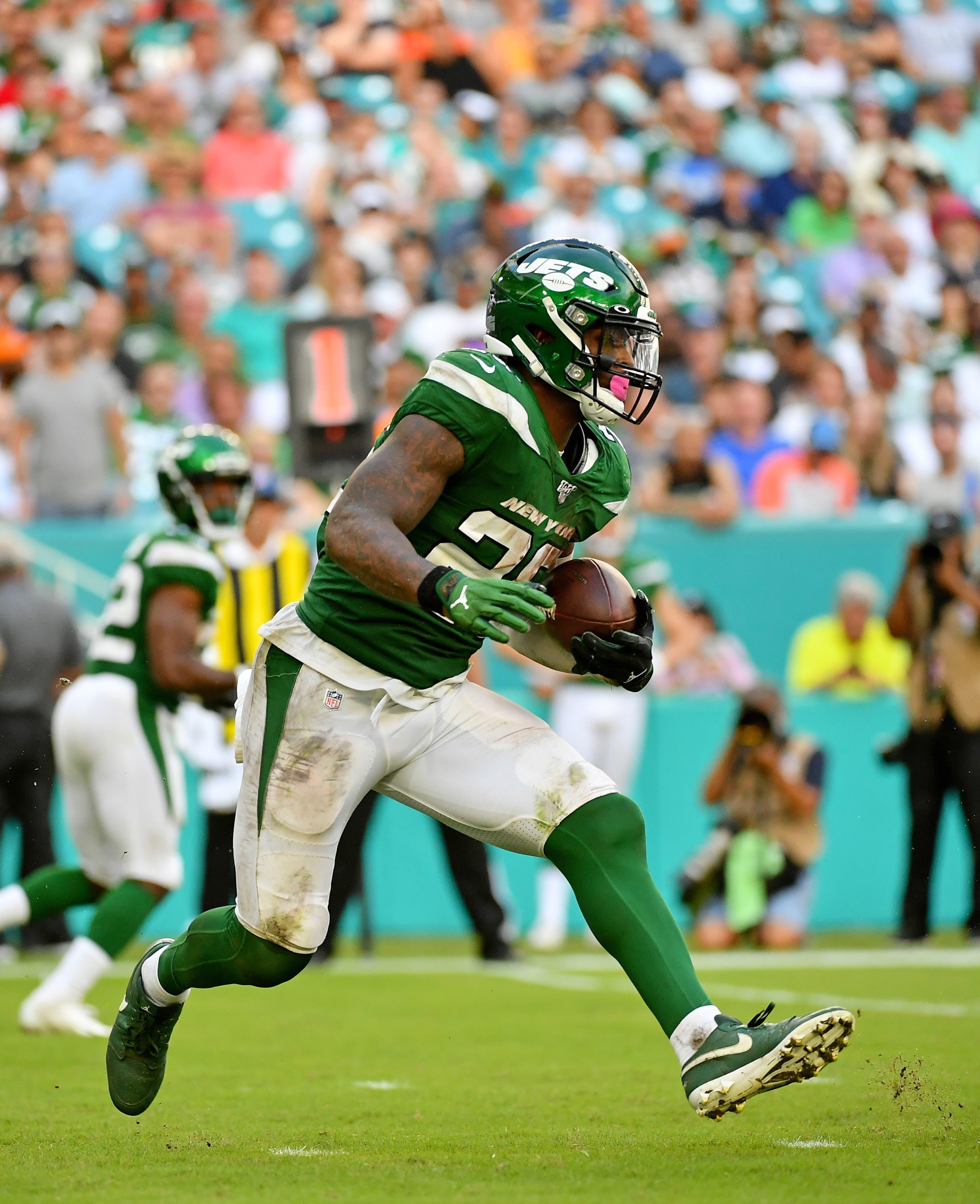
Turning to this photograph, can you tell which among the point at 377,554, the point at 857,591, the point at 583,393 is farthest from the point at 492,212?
the point at 377,554

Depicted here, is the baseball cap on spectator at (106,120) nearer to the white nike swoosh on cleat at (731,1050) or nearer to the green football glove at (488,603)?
the green football glove at (488,603)

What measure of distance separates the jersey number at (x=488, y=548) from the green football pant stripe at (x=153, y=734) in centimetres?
251

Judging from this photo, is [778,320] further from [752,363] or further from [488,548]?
[488,548]

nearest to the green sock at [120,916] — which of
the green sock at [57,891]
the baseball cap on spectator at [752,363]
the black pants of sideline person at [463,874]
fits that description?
the green sock at [57,891]

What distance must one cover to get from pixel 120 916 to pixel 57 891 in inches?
15.2

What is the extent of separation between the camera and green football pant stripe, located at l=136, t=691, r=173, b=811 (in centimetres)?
641

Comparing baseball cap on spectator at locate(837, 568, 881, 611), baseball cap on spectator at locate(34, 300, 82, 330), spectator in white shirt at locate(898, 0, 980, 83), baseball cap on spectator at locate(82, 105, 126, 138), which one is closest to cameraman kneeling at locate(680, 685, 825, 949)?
baseball cap on spectator at locate(837, 568, 881, 611)

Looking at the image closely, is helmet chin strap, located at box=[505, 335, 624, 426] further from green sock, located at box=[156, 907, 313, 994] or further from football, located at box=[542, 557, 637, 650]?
green sock, located at box=[156, 907, 313, 994]

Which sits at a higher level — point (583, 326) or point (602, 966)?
point (583, 326)

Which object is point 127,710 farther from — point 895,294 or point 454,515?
point 895,294

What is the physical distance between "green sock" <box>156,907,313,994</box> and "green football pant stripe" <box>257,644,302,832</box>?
25cm

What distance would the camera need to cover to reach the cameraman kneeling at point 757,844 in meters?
9.27

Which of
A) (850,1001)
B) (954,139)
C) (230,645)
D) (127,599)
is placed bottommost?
(850,1001)

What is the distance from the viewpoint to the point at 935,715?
923 cm
